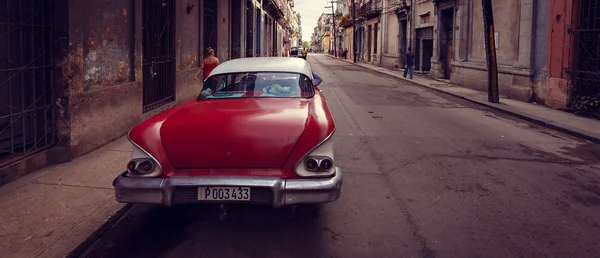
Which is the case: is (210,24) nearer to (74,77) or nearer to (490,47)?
(490,47)

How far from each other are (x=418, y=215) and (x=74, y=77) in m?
5.02

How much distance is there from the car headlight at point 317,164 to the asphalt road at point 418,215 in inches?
24.3

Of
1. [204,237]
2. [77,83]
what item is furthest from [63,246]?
[77,83]

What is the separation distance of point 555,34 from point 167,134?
41.0 feet

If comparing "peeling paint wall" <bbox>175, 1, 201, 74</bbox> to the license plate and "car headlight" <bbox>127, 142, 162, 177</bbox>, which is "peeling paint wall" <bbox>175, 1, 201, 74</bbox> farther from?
the license plate

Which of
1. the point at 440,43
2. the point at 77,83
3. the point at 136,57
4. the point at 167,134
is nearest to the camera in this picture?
the point at 167,134

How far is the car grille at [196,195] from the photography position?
3.61 m

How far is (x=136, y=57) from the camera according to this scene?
862cm

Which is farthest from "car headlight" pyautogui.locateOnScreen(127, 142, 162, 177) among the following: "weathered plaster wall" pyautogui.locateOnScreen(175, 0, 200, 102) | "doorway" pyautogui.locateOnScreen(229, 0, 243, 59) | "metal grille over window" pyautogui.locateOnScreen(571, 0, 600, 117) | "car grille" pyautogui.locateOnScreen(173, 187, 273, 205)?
"doorway" pyautogui.locateOnScreen(229, 0, 243, 59)

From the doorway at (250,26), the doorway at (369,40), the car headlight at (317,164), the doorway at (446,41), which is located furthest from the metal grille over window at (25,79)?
the doorway at (369,40)

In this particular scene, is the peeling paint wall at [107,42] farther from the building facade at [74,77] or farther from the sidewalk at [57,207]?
the sidewalk at [57,207]

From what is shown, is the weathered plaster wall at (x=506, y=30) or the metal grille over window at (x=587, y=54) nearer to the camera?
the metal grille over window at (x=587, y=54)

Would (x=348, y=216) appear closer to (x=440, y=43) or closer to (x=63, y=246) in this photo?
(x=63, y=246)

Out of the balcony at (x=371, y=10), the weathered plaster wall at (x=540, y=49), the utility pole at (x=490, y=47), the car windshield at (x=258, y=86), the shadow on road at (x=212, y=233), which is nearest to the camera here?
the shadow on road at (x=212, y=233)
